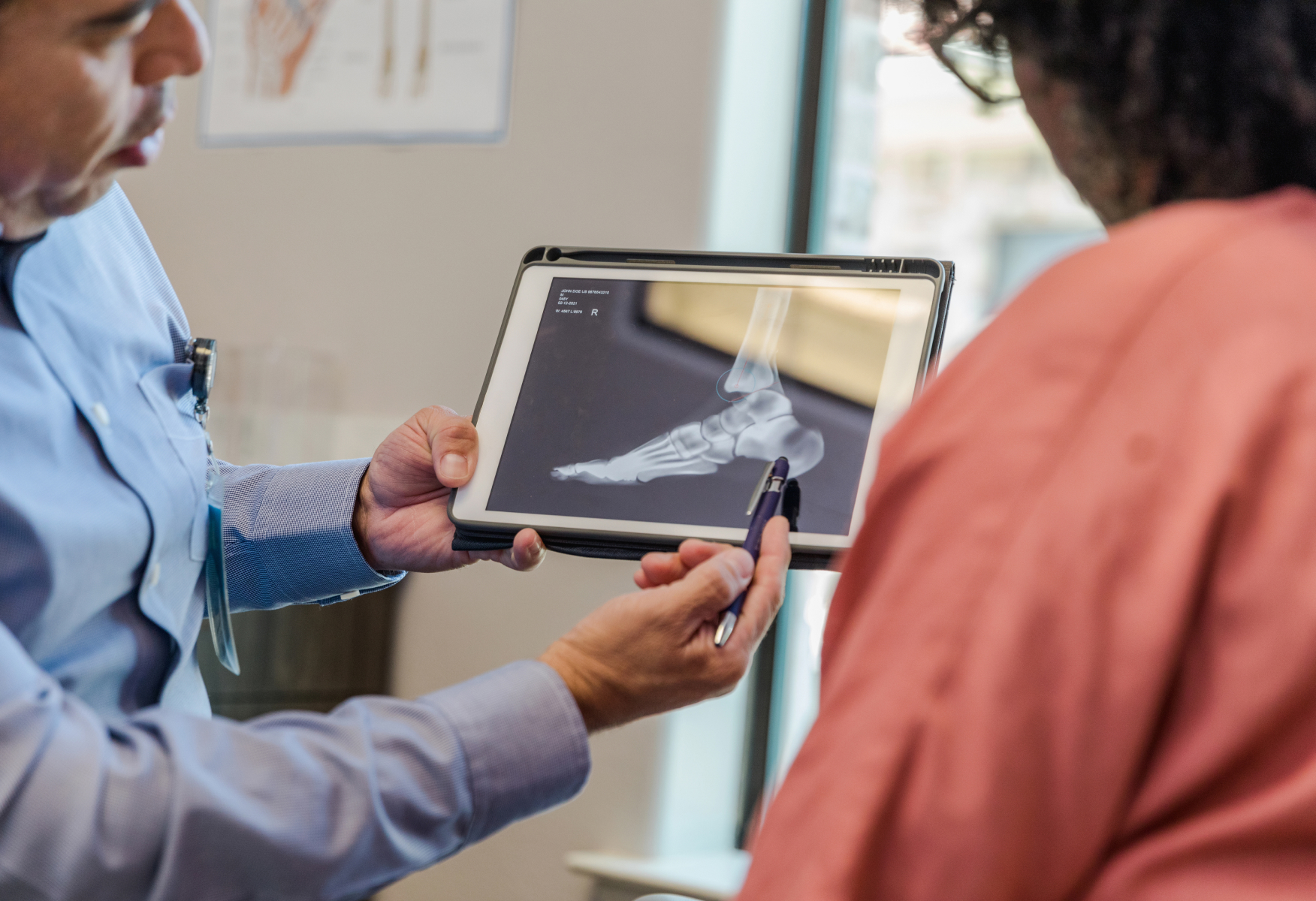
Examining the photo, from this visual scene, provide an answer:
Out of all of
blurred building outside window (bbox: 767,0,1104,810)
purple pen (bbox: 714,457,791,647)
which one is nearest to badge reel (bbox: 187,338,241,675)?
purple pen (bbox: 714,457,791,647)

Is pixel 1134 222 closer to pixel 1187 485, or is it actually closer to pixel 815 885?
pixel 1187 485

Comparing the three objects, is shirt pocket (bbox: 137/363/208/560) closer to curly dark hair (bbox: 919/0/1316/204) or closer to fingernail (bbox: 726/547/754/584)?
fingernail (bbox: 726/547/754/584)

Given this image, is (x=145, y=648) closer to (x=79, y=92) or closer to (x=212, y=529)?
(x=212, y=529)

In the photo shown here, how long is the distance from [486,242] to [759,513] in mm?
1499

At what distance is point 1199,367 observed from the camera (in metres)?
0.46

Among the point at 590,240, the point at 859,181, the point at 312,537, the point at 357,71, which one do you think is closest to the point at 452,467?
the point at 312,537

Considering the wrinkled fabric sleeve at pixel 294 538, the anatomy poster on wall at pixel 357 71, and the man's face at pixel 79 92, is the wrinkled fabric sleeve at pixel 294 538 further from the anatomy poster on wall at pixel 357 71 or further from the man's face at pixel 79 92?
the anatomy poster on wall at pixel 357 71

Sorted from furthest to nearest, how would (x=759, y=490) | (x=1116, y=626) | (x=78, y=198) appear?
(x=759, y=490)
(x=78, y=198)
(x=1116, y=626)

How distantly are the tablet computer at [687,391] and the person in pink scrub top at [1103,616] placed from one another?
1.17 feet

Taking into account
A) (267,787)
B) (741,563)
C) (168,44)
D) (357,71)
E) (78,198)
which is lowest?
(267,787)

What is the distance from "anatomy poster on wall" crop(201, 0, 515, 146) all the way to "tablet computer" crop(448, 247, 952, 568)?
132 centimetres

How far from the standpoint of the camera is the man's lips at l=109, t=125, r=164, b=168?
2.57 ft

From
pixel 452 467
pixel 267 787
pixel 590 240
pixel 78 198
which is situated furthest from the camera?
pixel 590 240

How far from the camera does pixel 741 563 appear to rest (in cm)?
79
